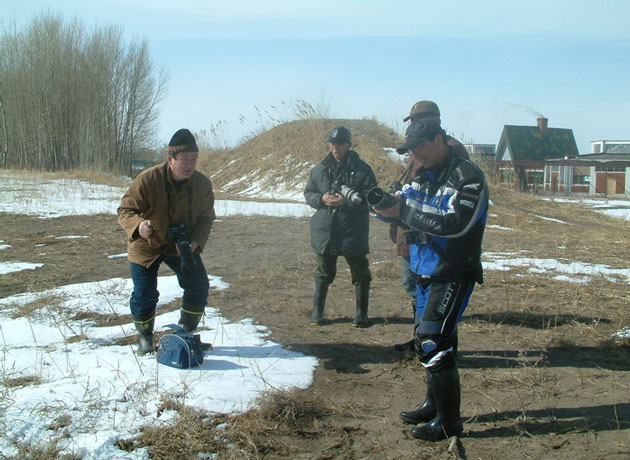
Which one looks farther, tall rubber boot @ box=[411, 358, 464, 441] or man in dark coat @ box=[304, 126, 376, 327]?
man in dark coat @ box=[304, 126, 376, 327]

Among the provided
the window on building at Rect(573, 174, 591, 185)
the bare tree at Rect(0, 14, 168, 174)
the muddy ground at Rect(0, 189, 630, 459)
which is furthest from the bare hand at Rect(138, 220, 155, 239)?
the window on building at Rect(573, 174, 591, 185)

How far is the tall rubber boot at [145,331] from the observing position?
409cm

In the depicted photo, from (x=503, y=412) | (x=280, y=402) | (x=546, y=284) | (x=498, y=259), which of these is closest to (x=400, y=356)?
(x=503, y=412)

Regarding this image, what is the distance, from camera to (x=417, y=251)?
3.21 metres

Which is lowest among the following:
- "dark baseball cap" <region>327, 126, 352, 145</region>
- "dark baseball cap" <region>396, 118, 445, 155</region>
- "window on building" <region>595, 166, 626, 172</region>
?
"dark baseball cap" <region>396, 118, 445, 155</region>

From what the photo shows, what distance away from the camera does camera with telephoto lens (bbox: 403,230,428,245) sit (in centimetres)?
311

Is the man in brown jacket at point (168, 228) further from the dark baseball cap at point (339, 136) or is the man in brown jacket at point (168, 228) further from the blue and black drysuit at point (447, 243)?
the blue and black drysuit at point (447, 243)

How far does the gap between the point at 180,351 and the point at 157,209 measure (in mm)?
1121

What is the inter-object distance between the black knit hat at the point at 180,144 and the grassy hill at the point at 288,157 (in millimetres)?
14171

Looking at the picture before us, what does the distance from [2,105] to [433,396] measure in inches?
1504

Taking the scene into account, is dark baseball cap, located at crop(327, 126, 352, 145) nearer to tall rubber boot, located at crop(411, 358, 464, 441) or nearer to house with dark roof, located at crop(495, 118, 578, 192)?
tall rubber boot, located at crop(411, 358, 464, 441)

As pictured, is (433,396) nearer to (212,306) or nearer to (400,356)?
(400,356)

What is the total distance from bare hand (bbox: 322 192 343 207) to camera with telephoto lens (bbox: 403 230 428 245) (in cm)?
175

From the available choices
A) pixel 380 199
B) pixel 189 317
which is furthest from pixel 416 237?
pixel 189 317
